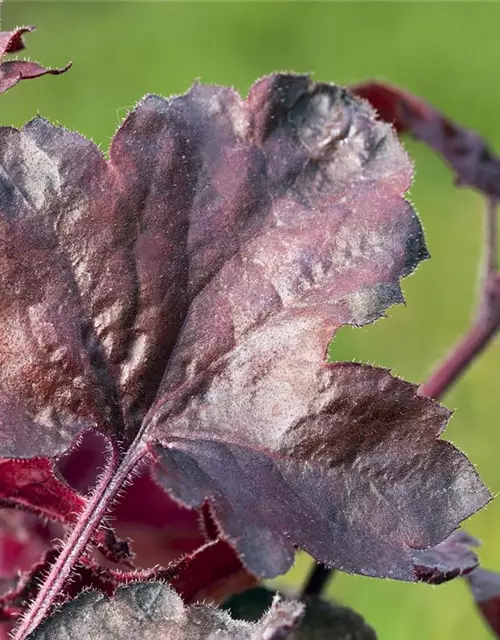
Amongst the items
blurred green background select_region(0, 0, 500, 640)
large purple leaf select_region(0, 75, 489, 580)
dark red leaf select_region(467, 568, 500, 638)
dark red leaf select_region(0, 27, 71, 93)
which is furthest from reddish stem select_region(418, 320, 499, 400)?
blurred green background select_region(0, 0, 500, 640)

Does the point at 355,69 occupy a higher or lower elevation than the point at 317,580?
lower

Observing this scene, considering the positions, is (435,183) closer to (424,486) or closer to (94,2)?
(94,2)

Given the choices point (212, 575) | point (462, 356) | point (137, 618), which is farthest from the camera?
point (462, 356)

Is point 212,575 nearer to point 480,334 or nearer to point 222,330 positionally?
point 222,330

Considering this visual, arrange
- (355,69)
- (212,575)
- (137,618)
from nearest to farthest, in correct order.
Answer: (137,618) → (212,575) → (355,69)

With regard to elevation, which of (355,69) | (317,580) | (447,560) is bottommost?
(355,69)

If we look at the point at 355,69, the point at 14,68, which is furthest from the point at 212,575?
the point at 355,69

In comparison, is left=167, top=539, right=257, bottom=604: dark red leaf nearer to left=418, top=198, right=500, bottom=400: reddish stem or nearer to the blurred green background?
left=418, top=198, right=500, bottom=400: reddish stem
